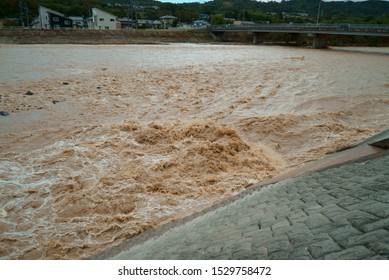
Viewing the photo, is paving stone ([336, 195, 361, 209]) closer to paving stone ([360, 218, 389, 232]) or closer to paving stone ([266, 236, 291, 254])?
paving stone ([360, 218, 389, 232])

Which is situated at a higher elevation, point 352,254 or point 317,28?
point 317,28

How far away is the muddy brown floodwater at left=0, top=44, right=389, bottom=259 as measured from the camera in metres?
4.96

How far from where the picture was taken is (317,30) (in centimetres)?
3750

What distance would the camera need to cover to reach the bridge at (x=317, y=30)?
30641 millimetres

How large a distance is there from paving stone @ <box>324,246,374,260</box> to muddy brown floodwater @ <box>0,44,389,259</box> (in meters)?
3.25

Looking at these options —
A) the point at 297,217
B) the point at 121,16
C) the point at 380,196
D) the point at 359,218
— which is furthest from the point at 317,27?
the point at 121,16

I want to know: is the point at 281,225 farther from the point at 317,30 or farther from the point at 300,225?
the point at 317,30

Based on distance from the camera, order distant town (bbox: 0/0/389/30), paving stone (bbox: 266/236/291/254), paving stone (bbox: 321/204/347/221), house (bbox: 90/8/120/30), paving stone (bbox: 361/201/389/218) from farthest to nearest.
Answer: house (bbox: 90/8/120/30)
distant town (bbox: 0/0/389/30)
paving stone (bbox: 321/204/347/221)
paving stone (bbox: 266/236/291/254)
paving stone (bbox: 361/201/389/218)

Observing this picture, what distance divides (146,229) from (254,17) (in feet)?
289

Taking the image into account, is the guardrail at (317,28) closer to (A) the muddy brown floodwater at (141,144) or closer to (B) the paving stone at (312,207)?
(A) the muddy brown floodwater at (141,144)

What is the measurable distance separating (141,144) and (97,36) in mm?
41032

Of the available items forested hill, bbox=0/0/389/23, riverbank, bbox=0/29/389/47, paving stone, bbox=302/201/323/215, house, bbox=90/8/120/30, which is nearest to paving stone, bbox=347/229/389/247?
paving stone, bbox=302/201/323/215

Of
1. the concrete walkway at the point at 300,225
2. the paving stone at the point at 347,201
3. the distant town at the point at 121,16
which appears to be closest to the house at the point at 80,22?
the distant town at the point at 121,16

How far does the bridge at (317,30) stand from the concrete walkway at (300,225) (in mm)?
32287
